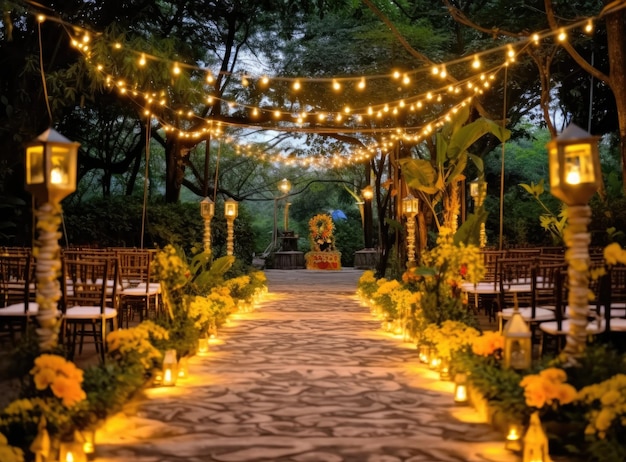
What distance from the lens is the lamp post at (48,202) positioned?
4.46 meters

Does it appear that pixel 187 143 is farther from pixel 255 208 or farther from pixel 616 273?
pixel 255 208

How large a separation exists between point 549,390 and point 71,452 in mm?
2470

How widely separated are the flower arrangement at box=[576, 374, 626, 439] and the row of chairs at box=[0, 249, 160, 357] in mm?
3766

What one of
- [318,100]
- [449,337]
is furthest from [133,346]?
[318,100]

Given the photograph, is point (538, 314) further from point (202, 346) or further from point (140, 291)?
point (140, 291)

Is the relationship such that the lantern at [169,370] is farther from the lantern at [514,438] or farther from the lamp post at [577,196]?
the lamp post at [577,196]

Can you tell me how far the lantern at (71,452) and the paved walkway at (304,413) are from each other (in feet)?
0.44

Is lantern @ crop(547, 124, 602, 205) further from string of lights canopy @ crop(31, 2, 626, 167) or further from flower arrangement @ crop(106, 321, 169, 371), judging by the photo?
string of lights canopy @ crop(31, 2, 626, 167)

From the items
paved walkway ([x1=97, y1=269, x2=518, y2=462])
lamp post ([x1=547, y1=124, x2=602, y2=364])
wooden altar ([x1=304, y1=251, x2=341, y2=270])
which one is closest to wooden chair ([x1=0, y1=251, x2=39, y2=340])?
paved walkway ([x1=97, y1=269, x2=518, y2=462])

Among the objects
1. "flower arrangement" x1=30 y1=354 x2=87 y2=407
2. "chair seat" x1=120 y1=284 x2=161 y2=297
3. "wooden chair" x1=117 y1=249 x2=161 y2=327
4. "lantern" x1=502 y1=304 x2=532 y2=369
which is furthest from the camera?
"wooden chair" x1=117 y1=249 x2=161 y2=327

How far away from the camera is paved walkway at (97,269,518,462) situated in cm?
400

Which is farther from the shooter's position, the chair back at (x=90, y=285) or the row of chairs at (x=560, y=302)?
the chair back at (x=90, y=285)

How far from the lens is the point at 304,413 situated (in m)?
4.84

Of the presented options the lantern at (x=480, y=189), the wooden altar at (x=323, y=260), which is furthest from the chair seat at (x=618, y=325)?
the wooden altar at (x=323, y=260)
